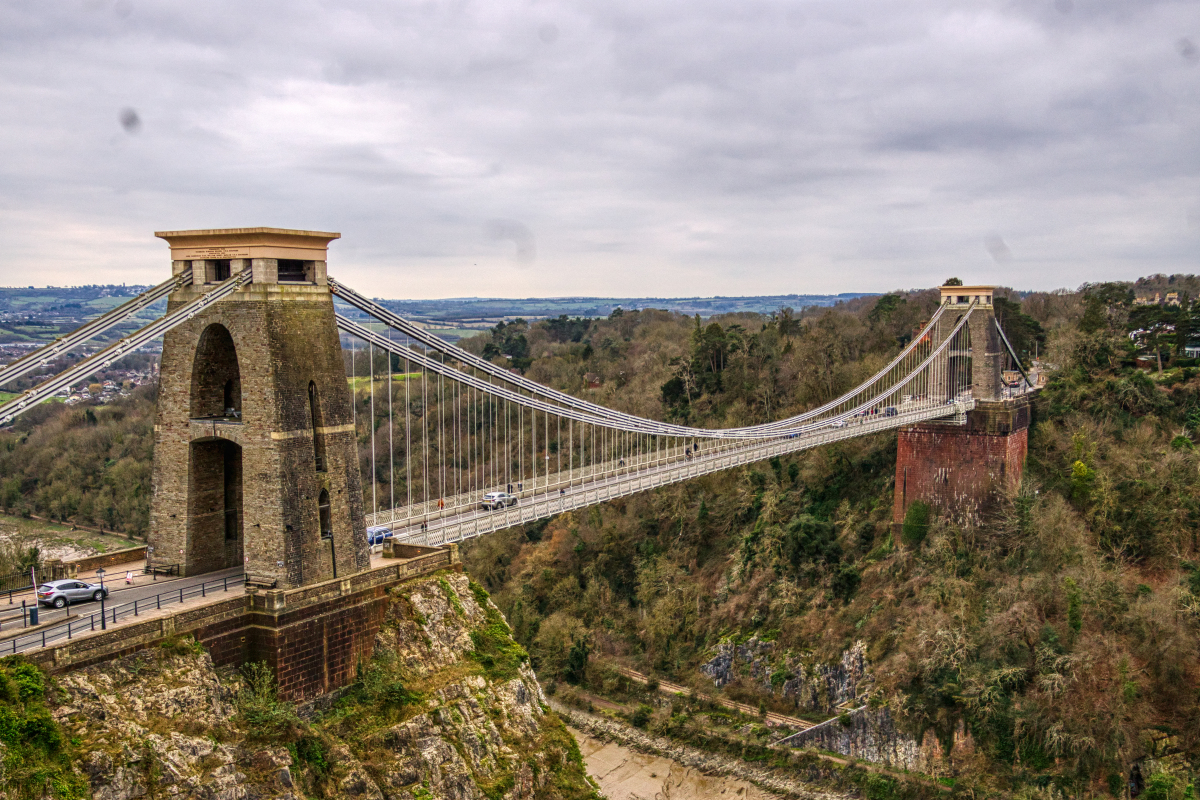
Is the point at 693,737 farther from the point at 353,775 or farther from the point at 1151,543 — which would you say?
the point at 353,775

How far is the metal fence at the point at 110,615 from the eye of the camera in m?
15.3

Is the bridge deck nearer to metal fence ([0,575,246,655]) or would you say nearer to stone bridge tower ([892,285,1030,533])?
stone bridge tower ([892,285,1030,533])

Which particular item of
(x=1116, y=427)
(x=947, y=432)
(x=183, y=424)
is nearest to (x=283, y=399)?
(x=183, y=424)

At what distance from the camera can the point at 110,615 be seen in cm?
1694

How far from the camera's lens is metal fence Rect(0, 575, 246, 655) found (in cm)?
1532

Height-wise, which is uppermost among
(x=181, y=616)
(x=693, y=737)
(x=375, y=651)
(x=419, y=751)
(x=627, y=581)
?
(x=181, y=616)

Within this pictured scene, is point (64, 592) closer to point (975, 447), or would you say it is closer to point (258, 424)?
point (258, 424)

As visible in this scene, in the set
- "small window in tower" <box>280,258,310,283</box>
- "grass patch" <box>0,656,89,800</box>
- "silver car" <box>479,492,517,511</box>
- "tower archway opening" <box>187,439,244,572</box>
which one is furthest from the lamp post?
"silver car" <box>479,492,517,511</box>

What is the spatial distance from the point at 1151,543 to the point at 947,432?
7782 mm

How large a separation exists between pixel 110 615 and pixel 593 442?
22.3 metres

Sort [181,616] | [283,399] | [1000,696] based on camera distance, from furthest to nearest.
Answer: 1. [1000,696]
2. [283,399]
3. [181,616]

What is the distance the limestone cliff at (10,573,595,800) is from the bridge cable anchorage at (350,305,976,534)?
115 inches

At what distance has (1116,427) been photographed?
37.5 meters

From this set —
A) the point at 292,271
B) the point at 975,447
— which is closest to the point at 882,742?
the point at 975,447
